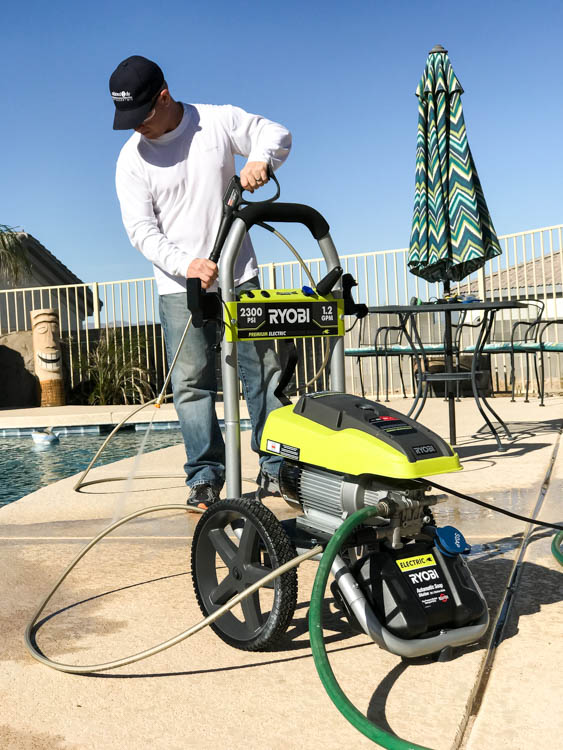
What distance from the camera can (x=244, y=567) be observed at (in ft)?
5.77

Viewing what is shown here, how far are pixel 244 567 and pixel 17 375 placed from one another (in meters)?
11.4

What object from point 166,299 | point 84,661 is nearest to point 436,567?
point 84,661

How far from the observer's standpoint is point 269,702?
1.45 m

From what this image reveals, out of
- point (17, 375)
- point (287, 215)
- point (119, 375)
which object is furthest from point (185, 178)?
point (17, 375)

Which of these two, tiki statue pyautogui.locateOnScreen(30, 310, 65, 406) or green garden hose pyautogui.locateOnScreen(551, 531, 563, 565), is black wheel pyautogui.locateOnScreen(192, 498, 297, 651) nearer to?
green garden hose pyautogui.locateOnScreen(551, 531, 563, 565)

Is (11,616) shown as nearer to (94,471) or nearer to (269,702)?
(269,702)

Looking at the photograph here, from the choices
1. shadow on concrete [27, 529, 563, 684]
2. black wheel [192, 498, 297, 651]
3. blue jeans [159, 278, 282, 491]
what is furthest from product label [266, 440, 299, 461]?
blue jeans [159, 278, 282, 491]

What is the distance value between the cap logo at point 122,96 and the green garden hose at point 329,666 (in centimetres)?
190

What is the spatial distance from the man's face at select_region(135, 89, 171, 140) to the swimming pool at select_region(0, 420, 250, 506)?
206 centimetres

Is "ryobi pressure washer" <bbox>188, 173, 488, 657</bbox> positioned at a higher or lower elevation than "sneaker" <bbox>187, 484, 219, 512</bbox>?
higher

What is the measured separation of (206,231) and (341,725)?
2214 millimetres

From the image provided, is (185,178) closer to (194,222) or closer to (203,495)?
(194,222)

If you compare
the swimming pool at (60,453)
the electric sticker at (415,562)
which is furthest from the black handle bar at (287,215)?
the swimming pool at (60,453)

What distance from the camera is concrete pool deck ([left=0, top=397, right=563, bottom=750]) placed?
134 cm
